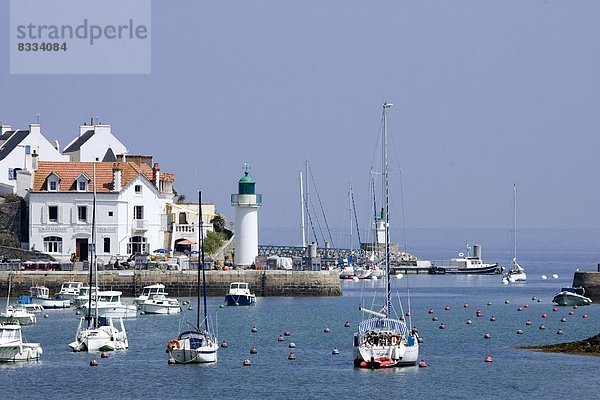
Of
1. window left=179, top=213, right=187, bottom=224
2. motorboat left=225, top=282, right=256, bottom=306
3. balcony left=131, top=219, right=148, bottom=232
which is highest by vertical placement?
window left=179, top=213, right=187, bottom=224

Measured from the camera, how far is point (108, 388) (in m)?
50.4

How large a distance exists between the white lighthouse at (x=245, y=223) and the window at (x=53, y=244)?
11.1 metres

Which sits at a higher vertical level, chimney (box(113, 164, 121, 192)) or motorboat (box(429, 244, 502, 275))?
chimney (box(113, 164, 121, 192))

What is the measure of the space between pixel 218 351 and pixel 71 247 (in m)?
32.8

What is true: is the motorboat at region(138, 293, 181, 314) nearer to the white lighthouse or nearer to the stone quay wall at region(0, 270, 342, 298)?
the stone quay wall at region(0, 270, 342, 298)

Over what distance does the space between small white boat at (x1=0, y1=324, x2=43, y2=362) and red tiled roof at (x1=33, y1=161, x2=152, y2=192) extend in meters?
36.0

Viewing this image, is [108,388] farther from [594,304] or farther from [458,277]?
[458,277]

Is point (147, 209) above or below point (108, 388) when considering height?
above

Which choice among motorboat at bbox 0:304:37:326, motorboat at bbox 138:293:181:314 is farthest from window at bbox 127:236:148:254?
motorboat at bbox 0:304:37:326

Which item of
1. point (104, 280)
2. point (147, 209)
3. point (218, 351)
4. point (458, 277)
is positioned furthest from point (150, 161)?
point (218, 351)

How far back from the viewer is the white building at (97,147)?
109 metres

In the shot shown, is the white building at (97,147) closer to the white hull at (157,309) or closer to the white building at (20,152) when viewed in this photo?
the white building at (20,152)

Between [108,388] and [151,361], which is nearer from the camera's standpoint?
[108,388]

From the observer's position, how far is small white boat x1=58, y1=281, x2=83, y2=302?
3233 inches
